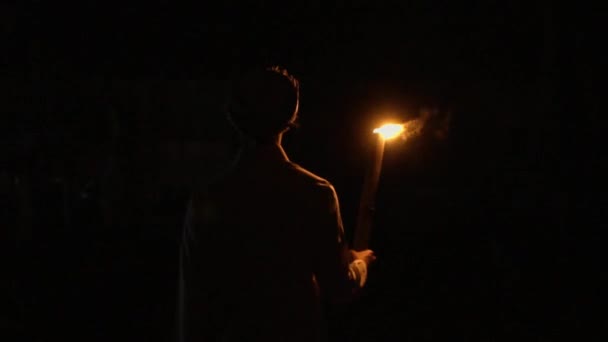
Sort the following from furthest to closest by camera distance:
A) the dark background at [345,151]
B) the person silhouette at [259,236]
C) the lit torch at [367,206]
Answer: the dark background at [345,151], the lit torch at [367,206], the person silhouette at [259,236]

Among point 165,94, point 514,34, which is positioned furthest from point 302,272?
point 165,94

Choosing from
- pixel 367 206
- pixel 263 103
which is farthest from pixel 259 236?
pixel 367 206

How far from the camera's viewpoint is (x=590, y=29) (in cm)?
636

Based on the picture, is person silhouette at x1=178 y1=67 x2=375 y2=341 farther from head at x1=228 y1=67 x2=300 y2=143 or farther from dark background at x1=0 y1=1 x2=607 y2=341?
dark background at x1=0 y1=1 x2=607 y2=341

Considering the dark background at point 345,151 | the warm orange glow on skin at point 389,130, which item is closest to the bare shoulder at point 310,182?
the warm orange glow on skin at point 389,130

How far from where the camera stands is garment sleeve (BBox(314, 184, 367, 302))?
150 cm

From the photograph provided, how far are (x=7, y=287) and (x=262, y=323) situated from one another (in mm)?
4864

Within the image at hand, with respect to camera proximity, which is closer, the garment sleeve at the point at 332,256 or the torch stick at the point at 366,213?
the garment sleeve at the point at 332,256

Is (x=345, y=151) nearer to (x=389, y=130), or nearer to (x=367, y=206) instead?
(x=389, y=130)

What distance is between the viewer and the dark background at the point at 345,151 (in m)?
5.18

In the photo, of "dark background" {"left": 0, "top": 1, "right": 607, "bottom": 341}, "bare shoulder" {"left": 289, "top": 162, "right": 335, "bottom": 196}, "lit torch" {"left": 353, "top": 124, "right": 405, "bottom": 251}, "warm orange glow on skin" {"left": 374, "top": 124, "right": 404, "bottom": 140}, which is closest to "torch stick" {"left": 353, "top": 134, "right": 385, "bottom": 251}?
"lit torch" {"left": 353, "top": 124, "right": 405, "bottom": 251}

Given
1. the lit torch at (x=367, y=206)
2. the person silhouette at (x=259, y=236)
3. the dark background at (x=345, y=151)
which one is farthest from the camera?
the dark background at (x=345, y=151)

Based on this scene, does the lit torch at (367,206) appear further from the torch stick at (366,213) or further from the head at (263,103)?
the head at (263,103)

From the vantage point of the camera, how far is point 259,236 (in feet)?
4.87
